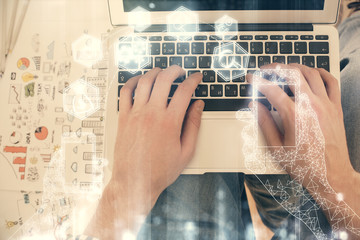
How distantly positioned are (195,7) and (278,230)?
48cm

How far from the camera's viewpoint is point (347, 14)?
0.56m

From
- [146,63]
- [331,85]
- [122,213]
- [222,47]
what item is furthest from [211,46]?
[122,213]

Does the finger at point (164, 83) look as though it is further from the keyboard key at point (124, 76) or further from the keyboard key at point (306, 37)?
the keyboard key at point (306, 37)

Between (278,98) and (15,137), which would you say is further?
(15,137)

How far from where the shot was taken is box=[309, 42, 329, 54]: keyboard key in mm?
451

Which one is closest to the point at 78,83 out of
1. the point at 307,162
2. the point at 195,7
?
the point at 195,7

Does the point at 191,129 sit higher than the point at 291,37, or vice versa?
the point at 291,37

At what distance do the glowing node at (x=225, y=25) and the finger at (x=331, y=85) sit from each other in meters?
0.17

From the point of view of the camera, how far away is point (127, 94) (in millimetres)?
458

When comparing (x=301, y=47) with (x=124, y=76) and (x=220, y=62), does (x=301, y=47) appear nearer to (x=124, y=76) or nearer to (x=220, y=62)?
(x=220, y=62)

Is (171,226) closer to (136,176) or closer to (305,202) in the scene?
(136,176)
